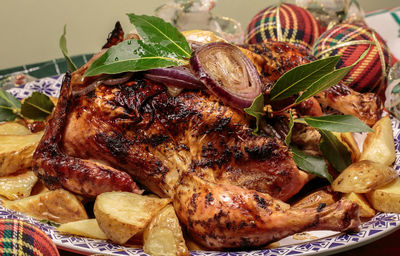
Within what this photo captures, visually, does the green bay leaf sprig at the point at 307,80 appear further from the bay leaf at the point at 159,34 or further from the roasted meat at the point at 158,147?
the bay leaf at the point at 159,34

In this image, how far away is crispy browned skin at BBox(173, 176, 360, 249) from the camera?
47.3 inches

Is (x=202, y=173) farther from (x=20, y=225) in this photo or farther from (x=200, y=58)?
(x=20, y=225)

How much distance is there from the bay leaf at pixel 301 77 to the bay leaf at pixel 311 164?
8.1 inches

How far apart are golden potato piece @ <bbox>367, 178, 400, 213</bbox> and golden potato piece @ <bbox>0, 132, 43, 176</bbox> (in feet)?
3.98

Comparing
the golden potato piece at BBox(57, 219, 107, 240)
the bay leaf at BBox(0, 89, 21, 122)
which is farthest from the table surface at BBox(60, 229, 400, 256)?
the bay leaf at BBox(0, 89, 21, 122)

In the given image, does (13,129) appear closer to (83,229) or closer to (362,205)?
(83,229)

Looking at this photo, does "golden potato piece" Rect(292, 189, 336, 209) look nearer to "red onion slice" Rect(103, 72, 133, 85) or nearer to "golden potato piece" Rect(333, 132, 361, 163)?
"golden potato piece" Rect(333, 132, 361, 163)

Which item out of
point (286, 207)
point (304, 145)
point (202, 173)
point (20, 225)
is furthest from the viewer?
point (304, 145)

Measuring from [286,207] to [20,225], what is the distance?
0.72 m

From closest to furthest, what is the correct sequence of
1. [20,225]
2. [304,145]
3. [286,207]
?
[20,225], [286,207], [304,145]

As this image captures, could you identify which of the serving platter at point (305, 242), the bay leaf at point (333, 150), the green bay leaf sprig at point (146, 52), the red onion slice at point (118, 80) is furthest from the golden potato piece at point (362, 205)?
the red onion slice at point (118, 80)

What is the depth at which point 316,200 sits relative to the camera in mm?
1456

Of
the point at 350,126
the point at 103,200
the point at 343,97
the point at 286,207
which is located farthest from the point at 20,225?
the point at 343,97

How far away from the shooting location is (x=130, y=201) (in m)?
1.34
